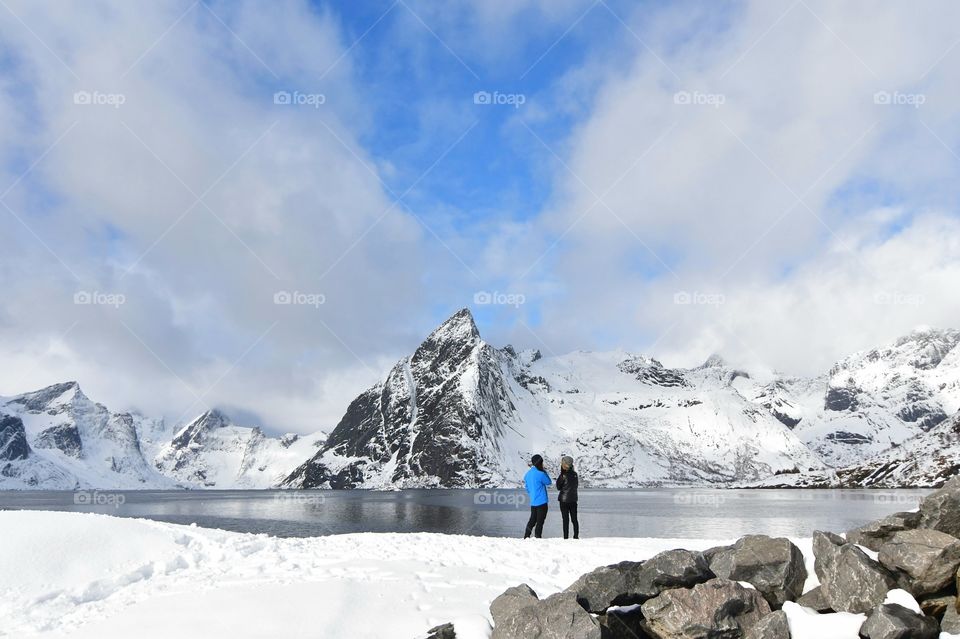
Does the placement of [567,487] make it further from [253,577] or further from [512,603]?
[512,603]

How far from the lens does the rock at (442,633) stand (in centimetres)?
1012

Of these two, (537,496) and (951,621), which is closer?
(951,621)

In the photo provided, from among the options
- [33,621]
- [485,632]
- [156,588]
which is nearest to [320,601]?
[485,632]

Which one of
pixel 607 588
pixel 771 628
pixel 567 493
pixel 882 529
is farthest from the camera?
pixel 567 493

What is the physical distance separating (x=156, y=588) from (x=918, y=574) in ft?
51.3

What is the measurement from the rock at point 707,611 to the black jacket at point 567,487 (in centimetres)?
1230

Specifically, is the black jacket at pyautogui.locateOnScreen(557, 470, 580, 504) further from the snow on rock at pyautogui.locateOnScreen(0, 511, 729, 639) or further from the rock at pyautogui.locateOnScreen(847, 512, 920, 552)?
the rock at pyautogui.locateOnScreen(847, 512, 920, 552)

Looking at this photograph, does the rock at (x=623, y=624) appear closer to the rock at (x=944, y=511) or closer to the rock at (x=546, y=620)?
the rock at (x=546, y=620)

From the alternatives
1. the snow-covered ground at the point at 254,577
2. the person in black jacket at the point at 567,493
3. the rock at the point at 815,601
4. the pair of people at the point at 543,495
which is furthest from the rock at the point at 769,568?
the person in black jacket at the point at 567,493

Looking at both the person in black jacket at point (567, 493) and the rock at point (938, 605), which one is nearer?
the rock at point (938, 605)

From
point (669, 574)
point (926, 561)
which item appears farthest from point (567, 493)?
point (926, 561)

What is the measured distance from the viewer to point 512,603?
34.3 feet

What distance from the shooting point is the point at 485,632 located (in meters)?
10.2

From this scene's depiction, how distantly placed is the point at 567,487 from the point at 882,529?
1227 centimetres
